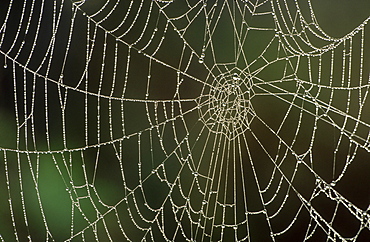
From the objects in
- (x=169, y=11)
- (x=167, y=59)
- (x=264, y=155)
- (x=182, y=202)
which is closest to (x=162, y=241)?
(x=182, y=202)

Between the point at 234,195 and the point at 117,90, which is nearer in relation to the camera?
the point at 234,195

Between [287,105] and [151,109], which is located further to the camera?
[151,109]

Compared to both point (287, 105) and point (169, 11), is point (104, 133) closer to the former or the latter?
point (169, 11)

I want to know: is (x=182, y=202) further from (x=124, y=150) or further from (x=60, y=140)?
(x=60, y=140)

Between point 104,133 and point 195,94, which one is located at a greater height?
point 195,94

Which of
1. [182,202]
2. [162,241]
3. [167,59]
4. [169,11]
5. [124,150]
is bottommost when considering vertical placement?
[162,241]

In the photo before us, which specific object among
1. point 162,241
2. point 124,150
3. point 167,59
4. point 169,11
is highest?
point 169,11

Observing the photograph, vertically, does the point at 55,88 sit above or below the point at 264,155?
above

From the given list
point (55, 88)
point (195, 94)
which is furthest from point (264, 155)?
point (55, 88)

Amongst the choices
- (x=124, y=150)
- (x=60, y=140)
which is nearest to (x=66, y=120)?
(x=60, y=140)
